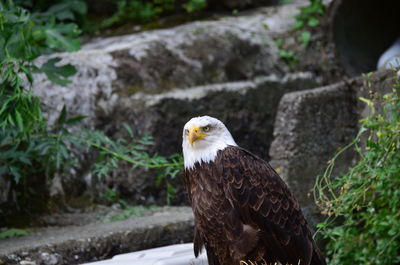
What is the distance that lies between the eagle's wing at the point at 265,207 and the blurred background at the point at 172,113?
1.43 feet

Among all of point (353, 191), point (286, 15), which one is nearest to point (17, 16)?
point (353, 191)

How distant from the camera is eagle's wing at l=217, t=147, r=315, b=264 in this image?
3.76 meters

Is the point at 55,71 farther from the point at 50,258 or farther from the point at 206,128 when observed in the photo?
the point at 206,128

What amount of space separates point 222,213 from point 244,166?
0.92 ft

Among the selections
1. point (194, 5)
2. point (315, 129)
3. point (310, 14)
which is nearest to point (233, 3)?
point (194, 5)

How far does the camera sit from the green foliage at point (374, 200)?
4.17 metres

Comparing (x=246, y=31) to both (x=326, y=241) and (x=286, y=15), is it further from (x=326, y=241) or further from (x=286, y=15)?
(x=326, y=241)

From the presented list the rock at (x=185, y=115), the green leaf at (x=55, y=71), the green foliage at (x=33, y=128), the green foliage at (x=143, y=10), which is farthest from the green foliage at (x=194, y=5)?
the green leaf at (x=55, y=71)

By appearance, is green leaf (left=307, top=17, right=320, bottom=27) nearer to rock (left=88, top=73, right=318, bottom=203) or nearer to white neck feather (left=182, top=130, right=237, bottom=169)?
rock (left=88, top=73, right=318, bottom=203)

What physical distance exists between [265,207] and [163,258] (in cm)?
62

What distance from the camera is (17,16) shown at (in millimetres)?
4805

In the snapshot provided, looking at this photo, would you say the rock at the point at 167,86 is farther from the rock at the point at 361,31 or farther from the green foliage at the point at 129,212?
the rock at the point at 361,31

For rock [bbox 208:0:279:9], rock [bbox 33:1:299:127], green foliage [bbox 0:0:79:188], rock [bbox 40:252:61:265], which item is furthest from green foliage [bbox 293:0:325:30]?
rock [bbox 40:252:61:265]

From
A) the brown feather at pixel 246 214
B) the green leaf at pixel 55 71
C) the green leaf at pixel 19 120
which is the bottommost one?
the brown feather at pixel 246 214
